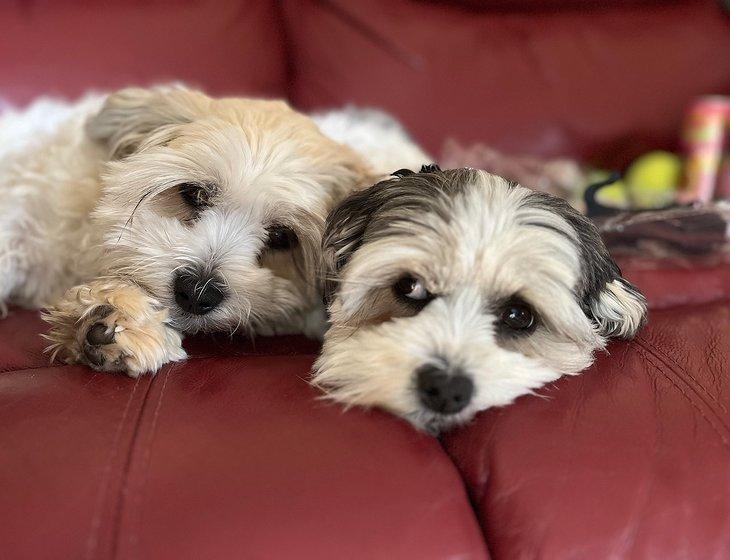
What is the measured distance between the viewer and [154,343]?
1.43 metres

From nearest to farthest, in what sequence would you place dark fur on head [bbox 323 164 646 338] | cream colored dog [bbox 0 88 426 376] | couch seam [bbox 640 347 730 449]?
couch seam [bbox 640 347 730 449], dark fur on head [bbox 323 164 646 338], cream colored dog [bbox 0 88 426 376]

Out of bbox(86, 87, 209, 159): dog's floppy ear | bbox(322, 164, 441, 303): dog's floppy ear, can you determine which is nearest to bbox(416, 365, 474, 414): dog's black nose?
bbox(322, 164, 441, 303): dog's floppy ear

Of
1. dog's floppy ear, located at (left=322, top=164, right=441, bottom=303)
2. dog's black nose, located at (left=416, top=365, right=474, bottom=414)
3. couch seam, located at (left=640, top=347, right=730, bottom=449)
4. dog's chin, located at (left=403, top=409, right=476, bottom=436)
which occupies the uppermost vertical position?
dog's floppy ear, located at (left=322, top=164, right=441, bottom=303)

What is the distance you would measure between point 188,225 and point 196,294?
0.21m

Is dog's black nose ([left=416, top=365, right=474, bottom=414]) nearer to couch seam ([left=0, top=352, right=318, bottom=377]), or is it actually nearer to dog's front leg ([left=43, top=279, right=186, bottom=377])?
couch seam ([left=0, top=352, right=318, bottom=377])

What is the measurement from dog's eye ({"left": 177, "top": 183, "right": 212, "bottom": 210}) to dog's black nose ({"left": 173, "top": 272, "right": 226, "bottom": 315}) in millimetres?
194

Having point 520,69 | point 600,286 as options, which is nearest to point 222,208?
point 600,286

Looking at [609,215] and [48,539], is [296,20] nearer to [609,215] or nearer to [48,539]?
[609,215]

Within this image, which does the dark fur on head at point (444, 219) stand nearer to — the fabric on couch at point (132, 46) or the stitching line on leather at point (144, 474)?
the stitching line on leather at point (144, 474)

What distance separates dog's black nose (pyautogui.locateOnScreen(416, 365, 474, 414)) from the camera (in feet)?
4.38

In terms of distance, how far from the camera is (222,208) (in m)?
1.71

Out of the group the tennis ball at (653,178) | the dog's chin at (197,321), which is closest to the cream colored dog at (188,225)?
the dog's chin at (197,321)

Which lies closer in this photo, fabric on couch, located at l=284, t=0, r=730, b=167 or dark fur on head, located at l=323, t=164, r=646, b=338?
dark fur on head, located at l=323, t=164, r=646, b=338

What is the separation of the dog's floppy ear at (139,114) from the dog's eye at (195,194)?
0.17m
